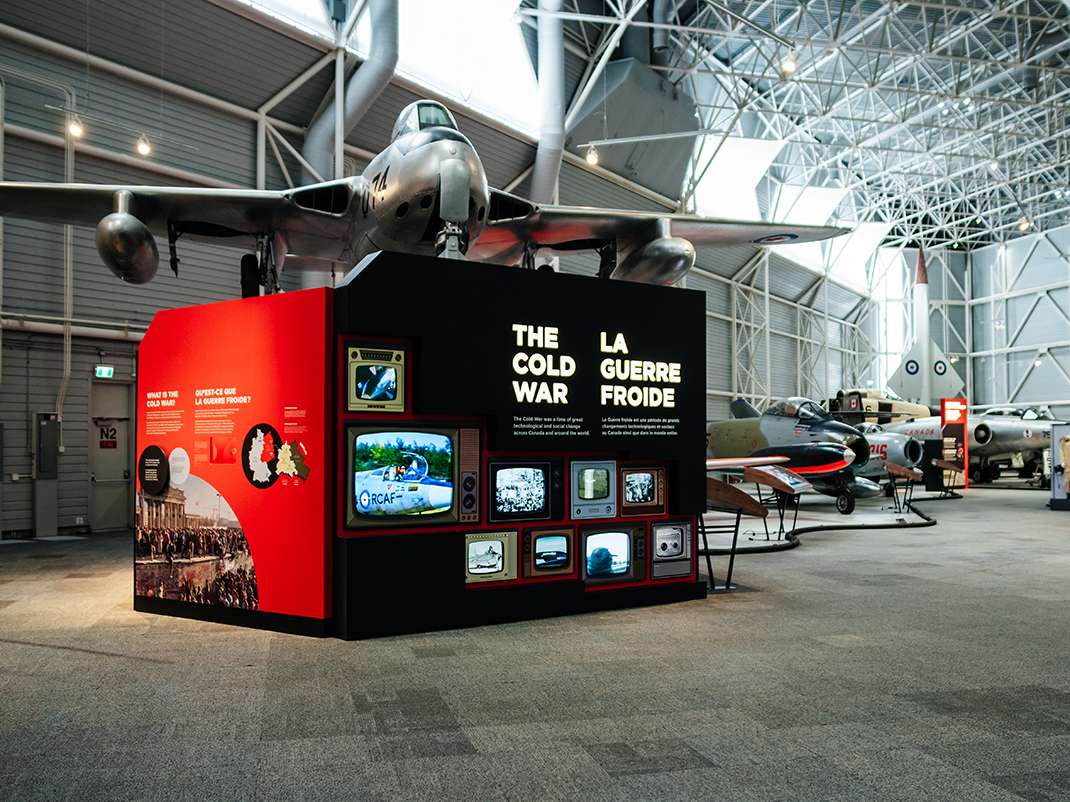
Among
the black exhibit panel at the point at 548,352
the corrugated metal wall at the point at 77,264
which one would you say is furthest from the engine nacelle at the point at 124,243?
the black exhibit panel at the point at 548,352

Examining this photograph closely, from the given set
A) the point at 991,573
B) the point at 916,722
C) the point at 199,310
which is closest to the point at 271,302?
the point at 199,310

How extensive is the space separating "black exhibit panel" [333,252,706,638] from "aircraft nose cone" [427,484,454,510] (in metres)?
0.01

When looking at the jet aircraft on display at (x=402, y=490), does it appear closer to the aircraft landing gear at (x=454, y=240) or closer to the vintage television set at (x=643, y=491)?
the vintage television set at (x=643, y=491)

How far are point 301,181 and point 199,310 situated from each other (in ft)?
28.9

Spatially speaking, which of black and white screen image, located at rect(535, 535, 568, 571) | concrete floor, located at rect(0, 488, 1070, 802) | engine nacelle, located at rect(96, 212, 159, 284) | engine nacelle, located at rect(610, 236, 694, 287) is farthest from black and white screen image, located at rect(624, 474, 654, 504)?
engine nacelle, located at rect(96, 212, 159, 284)

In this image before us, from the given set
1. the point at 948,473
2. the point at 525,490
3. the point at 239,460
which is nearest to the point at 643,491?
the point at 525,490

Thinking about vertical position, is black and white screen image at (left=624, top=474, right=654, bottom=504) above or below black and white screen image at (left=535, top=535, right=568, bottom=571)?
above

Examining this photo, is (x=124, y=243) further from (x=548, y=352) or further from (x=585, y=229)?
(x=585, y=229)

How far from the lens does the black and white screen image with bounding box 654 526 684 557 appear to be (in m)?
6.38

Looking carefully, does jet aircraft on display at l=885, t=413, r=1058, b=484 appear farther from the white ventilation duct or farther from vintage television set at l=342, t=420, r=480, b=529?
vintage television set at l=342, t=420, r=480, b=529

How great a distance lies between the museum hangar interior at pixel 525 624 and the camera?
3156 mm

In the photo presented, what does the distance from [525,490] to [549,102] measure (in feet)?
43.4

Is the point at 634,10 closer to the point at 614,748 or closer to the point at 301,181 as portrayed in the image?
the point at 301,181

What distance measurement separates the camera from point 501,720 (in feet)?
11.7
